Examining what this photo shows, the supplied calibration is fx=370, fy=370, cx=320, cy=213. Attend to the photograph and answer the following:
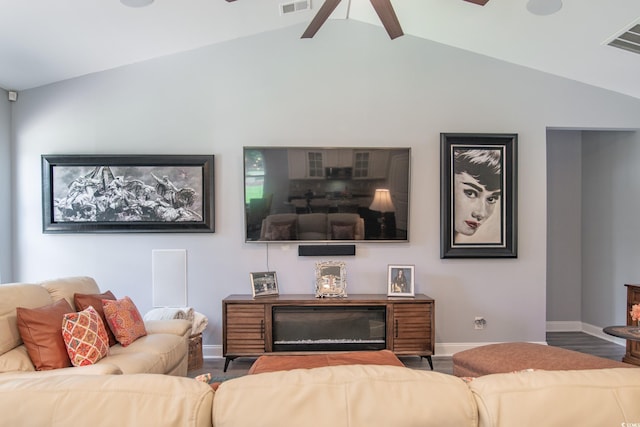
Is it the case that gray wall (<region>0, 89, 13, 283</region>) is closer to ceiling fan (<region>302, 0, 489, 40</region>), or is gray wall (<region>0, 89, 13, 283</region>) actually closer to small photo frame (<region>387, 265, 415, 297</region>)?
ceiling fan (<region>302, 0, 489, 40</region>)

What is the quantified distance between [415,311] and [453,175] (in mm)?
1519

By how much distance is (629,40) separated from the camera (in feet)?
10.7

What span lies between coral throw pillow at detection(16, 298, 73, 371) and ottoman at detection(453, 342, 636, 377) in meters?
2.62

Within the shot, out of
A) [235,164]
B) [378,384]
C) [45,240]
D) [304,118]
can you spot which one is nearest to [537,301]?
[304,118]

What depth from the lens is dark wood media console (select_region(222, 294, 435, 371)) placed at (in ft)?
11.9

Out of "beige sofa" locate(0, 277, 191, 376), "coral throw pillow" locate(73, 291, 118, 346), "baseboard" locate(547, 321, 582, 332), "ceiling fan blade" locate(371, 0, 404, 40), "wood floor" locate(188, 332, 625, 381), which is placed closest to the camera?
"beige sofa" locate(0, 277, 191, 376)

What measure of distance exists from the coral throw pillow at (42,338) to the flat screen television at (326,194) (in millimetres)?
1955

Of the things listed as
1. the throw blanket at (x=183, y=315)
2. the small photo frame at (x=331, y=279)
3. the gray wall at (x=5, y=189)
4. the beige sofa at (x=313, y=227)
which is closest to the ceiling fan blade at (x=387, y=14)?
the beige sofa at (x=313, y=227)

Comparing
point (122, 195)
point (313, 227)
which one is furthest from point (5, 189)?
point (313, 227)

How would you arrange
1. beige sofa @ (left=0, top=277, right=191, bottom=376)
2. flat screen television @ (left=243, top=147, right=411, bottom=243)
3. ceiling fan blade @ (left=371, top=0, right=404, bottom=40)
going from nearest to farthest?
beige sofa @ (left=0, top=277, right=191, bottom=376) < ceiling fan blade @ (left=371, top=0, right=404, bottom=40) < flat screen television @ (left=243, top=147, right=411, bottom=243)

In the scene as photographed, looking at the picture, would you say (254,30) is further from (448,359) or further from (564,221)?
(564,221)

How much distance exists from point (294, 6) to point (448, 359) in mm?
3956

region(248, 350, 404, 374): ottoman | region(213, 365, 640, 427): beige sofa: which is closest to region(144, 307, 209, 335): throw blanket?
region(248, 350, 404, 374): ottoman

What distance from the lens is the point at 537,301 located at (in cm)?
411
